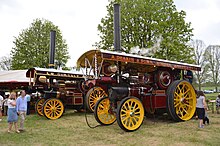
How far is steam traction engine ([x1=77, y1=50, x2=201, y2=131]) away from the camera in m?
6.18

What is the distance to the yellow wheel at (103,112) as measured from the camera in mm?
6867

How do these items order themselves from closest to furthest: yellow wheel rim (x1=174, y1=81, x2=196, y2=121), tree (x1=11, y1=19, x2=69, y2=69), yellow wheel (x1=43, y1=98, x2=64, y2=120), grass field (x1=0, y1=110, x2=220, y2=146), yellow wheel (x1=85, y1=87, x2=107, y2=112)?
1. grass field (x1=0, y1=110, x2=220, y2=146)
2. yellow wheel rim (x1=174, y1=81, x2=196, y2=121)
3. yellow wheel (x1=43, y1=98, x2=64, y2=120)
4. yellow wheel (x1=85, y1=87, x2=107, y2=112)
5. tree (x1=11, y1=19, x2=69, y2=69)

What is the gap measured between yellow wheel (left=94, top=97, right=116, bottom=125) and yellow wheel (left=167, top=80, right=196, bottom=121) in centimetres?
170

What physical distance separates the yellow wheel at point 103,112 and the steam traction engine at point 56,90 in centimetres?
273

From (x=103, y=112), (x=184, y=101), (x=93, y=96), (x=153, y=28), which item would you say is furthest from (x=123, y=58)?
(x=153, y=28)

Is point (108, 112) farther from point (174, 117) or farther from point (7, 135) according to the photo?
point (7, 135)

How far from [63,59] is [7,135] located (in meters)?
17.3

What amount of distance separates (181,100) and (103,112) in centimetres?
236

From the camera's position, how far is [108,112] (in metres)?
6.95

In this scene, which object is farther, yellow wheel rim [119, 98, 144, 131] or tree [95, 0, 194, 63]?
tree [95, 0, 194, 63]

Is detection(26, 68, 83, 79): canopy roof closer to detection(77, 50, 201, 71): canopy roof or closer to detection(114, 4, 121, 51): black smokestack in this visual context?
detection(114, 4, 121, 51): black smokestack

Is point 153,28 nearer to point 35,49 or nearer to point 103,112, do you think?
point 103,112

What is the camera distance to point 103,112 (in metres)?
7.03


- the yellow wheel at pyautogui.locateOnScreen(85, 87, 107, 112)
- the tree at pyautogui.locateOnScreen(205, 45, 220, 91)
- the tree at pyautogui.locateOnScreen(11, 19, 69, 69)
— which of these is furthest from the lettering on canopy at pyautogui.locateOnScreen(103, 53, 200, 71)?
the tree at pyautogui.locateOnScreen(205, 45, 220, 91)
